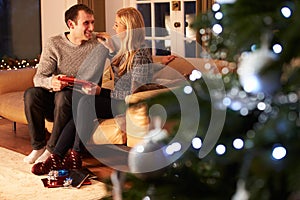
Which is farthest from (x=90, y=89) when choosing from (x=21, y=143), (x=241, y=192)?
(x=241, y=192)

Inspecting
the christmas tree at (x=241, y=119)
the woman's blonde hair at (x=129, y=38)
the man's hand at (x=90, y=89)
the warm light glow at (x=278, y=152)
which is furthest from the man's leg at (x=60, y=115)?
the warm light glow at (x=278, y=152)

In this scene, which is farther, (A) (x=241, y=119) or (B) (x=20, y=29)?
(B) (x=20, y=29)

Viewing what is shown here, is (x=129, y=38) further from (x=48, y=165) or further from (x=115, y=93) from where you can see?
(x=48, y=165)

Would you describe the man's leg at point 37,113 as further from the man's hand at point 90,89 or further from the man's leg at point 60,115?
the man's hand at point 90,89

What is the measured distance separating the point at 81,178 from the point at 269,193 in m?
2.85

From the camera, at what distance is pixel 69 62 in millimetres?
4035

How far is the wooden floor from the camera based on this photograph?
12.8 ft

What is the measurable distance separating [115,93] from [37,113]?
646mm

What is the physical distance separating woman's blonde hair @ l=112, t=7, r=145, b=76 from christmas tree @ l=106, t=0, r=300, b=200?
2.77 metres

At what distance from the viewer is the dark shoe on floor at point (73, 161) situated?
12.3ft

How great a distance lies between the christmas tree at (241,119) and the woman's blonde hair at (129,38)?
2773 millimetres

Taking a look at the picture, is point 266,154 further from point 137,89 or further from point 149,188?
point 137,89

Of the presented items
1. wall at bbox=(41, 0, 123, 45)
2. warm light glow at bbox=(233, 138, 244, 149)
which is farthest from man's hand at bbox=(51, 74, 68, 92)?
warm light glow at bbox=(233, 138, 244, 149)

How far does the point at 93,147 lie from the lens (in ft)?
13.3
